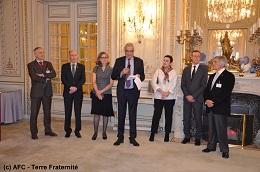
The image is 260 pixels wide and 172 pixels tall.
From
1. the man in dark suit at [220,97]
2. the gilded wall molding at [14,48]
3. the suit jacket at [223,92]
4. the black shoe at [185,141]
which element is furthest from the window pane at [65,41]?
the suit jacket at [223,92]

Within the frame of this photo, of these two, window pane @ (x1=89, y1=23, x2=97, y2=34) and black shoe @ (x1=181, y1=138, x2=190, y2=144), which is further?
window pane @ (x1=89, y1=23, x2=97, y2=34)

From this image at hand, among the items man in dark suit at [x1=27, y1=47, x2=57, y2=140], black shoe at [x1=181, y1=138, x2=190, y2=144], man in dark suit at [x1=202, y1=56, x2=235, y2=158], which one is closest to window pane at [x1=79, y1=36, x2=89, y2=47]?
man in dark suit at [x1=27, y1=47, x2=57, y2=140]

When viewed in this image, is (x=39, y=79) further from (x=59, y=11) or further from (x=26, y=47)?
(x=59, y=11)

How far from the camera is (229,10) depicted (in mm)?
5348

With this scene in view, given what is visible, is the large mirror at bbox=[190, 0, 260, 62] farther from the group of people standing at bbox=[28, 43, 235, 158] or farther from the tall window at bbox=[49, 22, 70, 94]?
the tall window at bbox=[49, 22, 70, 94]

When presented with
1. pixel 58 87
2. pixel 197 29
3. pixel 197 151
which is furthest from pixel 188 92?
pixel 58 87

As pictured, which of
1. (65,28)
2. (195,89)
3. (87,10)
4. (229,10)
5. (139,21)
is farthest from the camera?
(65,28)

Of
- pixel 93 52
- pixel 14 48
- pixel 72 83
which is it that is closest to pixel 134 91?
pixel 72 83

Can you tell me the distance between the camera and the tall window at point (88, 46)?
6.82 metres

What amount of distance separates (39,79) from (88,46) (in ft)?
6.68

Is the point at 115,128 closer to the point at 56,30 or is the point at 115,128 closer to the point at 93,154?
the point at 93,154

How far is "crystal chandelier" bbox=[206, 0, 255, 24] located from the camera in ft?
17.4

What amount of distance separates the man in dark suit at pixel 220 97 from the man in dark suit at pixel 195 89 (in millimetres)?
380

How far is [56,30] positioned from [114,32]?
65.3 inches
